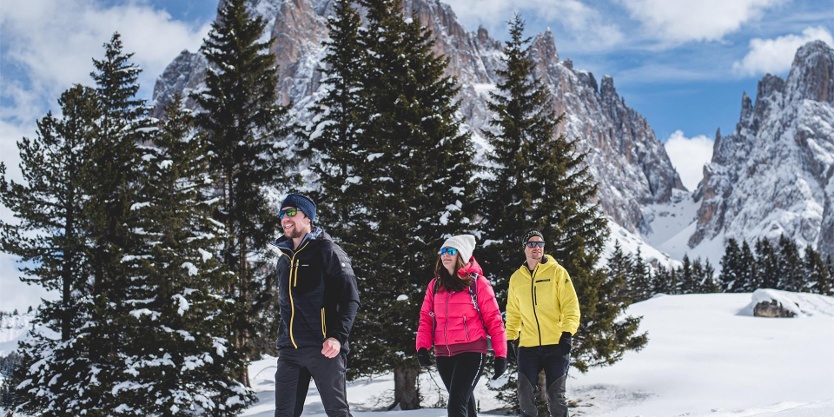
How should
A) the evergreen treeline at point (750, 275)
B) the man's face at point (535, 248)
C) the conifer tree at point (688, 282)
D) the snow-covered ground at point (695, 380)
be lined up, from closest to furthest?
1. the man's face at point (535, 248)
2. the snow-covered ground at point (695, 380)
3. the evergreen treeline at point (750, 275)
4. the conifer tree at point (688, 282)

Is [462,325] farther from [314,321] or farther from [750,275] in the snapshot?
[750,275]

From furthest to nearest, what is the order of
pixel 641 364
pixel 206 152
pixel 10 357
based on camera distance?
pixel 10 357
pixel 641 364
pixel 206 152

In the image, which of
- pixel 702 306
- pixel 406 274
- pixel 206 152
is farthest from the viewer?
pixel 702 306

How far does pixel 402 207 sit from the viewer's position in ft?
48.1

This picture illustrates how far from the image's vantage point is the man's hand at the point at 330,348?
465cm

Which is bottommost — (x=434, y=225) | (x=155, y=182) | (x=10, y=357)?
(x=10, y=357)

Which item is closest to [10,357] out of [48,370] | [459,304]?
[48,370]

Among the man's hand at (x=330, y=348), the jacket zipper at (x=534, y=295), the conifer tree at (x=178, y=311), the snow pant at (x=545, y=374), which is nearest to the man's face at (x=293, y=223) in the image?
the man's hand at (x=330, y=348)

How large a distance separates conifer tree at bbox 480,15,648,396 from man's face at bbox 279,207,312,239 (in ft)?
35.0

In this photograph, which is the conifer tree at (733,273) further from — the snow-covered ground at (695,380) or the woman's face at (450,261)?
the woman's face at (450,261)

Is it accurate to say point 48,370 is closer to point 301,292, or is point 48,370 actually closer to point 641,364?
point 301,292

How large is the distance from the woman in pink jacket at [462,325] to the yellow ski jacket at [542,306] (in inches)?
35.4

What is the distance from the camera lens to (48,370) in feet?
51.8

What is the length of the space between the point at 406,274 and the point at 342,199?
2.67 meters
